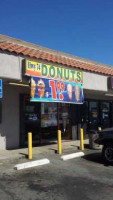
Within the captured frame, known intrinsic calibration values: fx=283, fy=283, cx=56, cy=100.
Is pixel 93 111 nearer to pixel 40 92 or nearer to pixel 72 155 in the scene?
pixel 72 155

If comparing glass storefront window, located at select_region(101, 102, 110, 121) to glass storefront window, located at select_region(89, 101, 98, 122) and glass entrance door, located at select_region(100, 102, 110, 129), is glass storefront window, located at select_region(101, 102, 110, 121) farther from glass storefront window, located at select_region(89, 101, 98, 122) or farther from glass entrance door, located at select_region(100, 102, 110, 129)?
glass storefront window, located at select_region(89, 101, 98, 122)

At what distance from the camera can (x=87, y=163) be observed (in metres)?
9.85

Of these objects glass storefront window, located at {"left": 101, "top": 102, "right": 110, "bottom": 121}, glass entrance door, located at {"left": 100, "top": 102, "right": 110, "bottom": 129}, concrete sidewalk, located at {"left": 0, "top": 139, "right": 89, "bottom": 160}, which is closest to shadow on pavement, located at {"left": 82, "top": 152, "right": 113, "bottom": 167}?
concrete sidewalk, located at {"left": 0, "top": 139, "right": 89, "bottom": 160}

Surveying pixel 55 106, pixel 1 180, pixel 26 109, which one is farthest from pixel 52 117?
pixel 1 180

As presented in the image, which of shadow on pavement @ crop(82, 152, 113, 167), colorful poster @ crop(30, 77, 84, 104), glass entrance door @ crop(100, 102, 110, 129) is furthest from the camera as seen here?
glass entrance door @ crop(100, 102, 110, 129)

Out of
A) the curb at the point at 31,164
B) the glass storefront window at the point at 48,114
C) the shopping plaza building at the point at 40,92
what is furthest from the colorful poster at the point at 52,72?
the curb at the point at 31,164

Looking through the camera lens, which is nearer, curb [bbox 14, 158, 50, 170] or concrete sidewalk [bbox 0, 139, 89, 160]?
curb [bbox 14, 158, 50, 170]

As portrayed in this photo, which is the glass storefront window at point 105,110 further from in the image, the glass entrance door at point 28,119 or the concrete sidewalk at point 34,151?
the glass entrance door at point 28,119

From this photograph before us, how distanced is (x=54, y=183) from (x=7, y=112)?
5433 millimetres

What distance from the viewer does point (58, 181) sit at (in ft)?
24.3

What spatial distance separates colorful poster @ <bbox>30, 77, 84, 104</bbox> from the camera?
10.7 metres

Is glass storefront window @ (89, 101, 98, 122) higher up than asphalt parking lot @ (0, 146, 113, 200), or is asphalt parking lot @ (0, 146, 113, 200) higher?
glass storefront window @ (89, 101, 98, 122)

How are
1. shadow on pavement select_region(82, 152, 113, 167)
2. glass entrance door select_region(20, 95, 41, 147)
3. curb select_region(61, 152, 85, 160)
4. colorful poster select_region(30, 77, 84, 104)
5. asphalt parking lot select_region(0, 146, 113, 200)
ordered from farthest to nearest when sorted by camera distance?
glass entrance door select_region(20, 95, 41, 147) → colorful poster select_region(30, 77, 84, 104) → curb select_region(61, 152, 85, 160) → shadow on pavement select_region(82, 152, 113, 167) → asphalt parking lot select_region(0, 146, 113, 200)

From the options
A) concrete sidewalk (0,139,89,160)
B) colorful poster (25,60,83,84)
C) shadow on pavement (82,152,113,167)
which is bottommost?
shadow on pavement (82,152,113,167)
